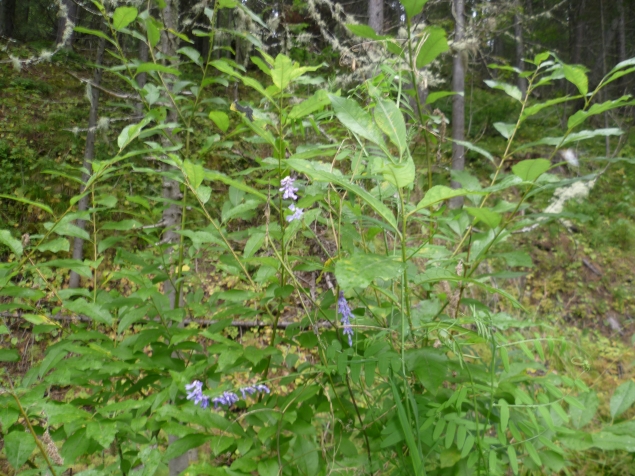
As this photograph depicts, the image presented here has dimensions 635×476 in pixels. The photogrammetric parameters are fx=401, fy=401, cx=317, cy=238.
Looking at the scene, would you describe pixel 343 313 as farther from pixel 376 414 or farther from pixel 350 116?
pixel 350 116

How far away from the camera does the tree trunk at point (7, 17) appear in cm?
1010

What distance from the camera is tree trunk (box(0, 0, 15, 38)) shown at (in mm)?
10102

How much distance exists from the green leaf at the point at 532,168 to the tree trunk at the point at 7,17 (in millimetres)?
13212

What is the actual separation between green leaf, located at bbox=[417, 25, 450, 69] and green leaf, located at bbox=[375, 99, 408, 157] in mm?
342

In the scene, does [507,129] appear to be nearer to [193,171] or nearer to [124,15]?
[193,171]

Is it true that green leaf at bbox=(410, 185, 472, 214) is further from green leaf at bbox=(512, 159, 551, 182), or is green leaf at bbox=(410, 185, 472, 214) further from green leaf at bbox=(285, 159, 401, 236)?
green leaf at bbox=(512, 159, 551, 182)

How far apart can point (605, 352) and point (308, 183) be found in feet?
15.6

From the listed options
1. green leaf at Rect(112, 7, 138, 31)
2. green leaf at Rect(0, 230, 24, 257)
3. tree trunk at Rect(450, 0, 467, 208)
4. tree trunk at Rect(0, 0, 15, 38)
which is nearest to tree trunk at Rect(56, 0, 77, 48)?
green leaf at Rect(112, 7, 138, 31)

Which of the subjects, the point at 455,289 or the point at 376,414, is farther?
the point at 455,289

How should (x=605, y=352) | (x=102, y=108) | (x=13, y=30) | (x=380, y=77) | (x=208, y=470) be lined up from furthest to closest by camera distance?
(x=13, y=30), (x=102, y=108), (x=605, y=352), (x=380, y=77), (x=208, y=470)

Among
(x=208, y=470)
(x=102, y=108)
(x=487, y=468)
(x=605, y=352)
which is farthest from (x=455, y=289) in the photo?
(x=102, y=108)

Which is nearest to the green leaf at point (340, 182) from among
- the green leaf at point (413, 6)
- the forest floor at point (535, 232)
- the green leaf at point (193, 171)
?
the green leaf at point (193, 171)

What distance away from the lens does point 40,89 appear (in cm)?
748

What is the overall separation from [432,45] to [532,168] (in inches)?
14.4
